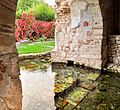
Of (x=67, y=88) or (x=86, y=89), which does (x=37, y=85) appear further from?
(x=86, y=89)

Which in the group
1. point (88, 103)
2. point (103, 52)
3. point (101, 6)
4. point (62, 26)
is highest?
point (101, 6)

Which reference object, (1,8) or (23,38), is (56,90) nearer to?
(1,8)

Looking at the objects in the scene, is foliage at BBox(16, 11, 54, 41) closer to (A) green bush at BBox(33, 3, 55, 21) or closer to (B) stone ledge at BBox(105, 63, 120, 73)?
(A) green bush at BBox(33, 3, 55, 21)

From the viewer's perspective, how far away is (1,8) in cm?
163

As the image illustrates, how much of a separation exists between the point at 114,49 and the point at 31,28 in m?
6.25

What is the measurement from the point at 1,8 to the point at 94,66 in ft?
15.0

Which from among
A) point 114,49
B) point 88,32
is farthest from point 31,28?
point 114,49

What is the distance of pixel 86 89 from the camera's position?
4.32 metres

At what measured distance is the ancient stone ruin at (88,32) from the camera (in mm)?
5793

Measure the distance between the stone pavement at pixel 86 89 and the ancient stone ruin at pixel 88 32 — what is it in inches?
19.9

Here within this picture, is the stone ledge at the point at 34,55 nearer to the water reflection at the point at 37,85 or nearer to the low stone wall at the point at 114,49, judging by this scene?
the water reflection at the point at 37,85

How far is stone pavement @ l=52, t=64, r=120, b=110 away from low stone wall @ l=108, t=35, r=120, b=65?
59cm

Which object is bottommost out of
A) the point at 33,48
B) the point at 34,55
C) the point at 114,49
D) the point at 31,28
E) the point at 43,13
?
the point at 34,55

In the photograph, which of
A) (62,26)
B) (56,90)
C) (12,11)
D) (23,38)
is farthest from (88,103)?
(23,38)
